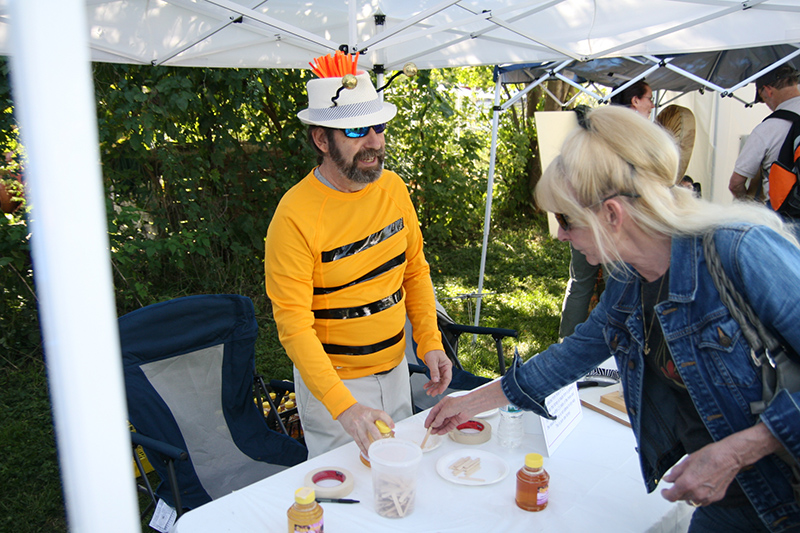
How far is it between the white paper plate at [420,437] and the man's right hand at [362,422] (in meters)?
0.16

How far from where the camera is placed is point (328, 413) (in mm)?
1910

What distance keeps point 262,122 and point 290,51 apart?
169 cm

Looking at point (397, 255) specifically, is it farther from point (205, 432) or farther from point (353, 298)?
point (205, 432)

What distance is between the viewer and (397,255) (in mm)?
2023

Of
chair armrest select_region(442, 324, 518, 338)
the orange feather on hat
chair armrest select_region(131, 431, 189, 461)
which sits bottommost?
chair armrest select_region(131, 431, 189, 461)

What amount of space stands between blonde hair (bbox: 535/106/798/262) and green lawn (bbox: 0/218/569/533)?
2715 mm

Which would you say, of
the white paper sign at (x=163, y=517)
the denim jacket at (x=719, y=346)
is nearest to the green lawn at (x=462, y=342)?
the white paper sign at (x=163, y=517)

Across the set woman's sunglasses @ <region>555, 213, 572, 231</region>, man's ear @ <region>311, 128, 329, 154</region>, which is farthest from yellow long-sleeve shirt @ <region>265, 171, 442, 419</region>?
woman's sunglasses @ <region>555, 213, 572, 231</region>

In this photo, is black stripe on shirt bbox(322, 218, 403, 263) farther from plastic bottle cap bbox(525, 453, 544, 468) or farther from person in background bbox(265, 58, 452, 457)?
plastic bottle cap bbox(525, 453, 544, 468)

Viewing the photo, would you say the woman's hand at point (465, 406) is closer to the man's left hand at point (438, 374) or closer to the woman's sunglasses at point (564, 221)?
the man's left hand at point (438, 374)

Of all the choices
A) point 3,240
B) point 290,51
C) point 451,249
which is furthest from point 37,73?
point 451,249

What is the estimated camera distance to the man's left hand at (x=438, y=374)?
6.38 ft

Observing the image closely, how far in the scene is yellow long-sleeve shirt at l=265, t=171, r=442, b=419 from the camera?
67.4 inches

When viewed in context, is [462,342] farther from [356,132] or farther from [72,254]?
[72,254]
